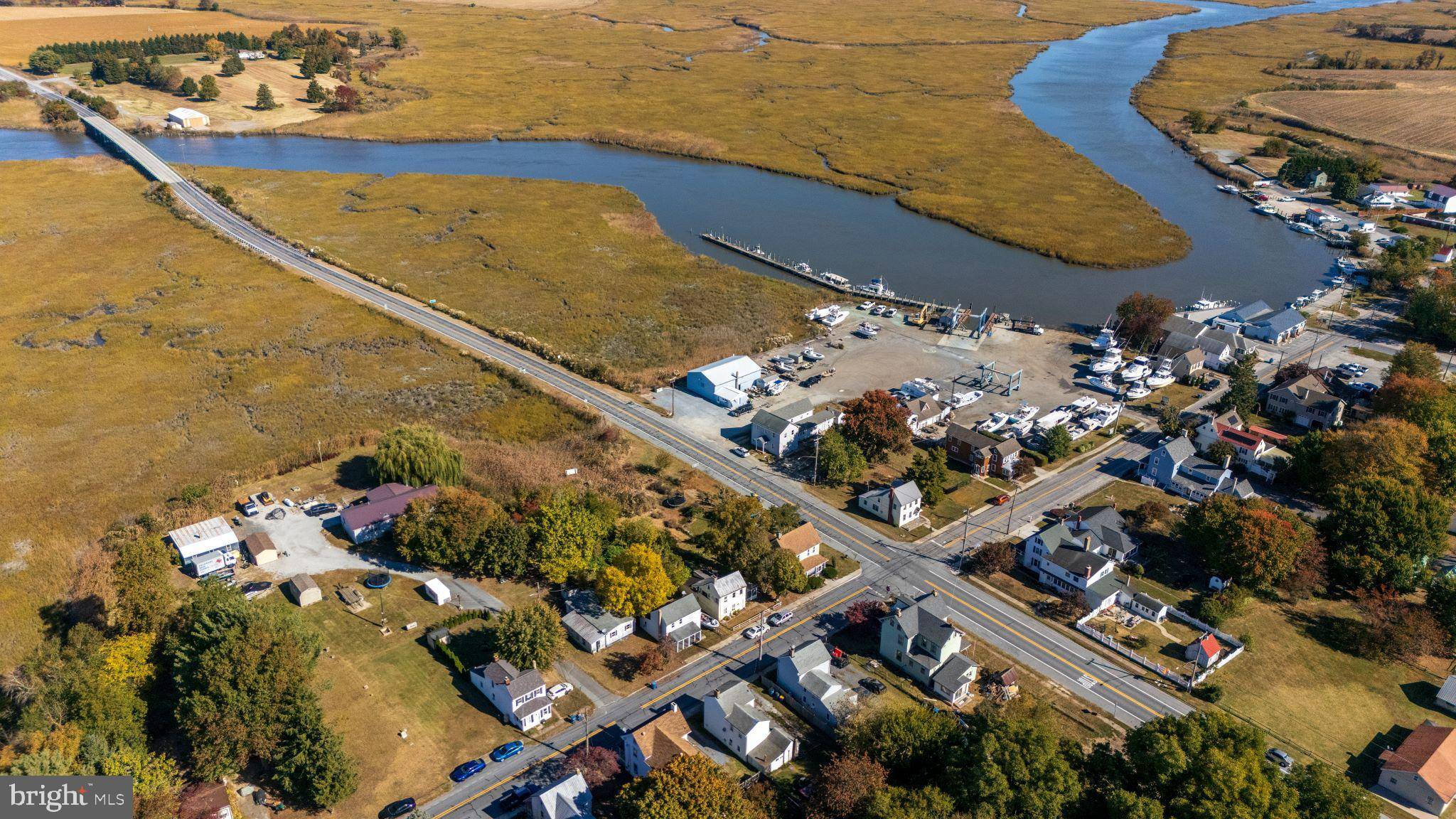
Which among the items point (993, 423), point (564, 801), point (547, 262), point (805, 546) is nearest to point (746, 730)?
point (564, 801)

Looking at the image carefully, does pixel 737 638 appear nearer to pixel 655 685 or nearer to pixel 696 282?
pixel 655 685

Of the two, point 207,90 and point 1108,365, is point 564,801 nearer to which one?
point 1108,365

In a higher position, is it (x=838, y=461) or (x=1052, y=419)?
(x=838, y=461)

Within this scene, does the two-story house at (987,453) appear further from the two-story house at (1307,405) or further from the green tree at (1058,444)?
the two-story house at (1307,405)

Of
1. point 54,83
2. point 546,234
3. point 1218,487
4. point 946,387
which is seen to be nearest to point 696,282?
point 546,234

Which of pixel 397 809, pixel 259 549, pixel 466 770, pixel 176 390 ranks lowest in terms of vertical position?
pixel 176 390

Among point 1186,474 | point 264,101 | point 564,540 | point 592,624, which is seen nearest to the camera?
point 592,624
